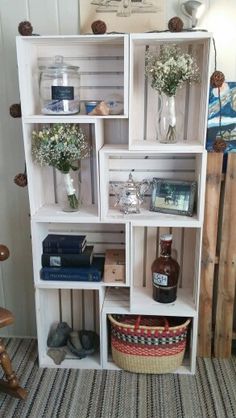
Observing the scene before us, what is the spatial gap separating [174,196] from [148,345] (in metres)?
0.75

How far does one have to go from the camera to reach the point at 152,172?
196 cm

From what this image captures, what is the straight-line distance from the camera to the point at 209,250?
193 cm

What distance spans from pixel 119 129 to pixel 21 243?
0.82 m

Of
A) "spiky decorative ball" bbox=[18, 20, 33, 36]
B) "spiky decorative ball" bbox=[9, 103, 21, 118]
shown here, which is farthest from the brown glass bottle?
"spiky decorative ball" bbox=[18, 20, 33, 36]

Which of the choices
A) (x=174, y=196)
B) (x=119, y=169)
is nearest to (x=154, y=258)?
(x=174, y=196)

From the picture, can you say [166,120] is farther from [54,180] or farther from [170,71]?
[54,180]

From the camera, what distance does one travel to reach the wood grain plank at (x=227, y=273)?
1.85 metres

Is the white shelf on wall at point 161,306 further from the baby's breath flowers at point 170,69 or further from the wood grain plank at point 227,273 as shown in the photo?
the baby's breath flowers at point 170,69

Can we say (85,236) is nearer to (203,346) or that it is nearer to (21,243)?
(21,243)

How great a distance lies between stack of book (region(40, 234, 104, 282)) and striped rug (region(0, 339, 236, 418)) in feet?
1.70

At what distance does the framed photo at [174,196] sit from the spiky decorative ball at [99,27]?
0.72 metres

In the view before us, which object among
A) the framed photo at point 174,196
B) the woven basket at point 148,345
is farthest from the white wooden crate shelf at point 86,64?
the woven basket at point 148,345

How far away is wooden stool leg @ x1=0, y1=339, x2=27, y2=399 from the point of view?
178cm

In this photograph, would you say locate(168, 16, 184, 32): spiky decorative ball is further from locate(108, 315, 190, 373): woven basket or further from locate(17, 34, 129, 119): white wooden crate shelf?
locate(108, 315, 190, 373): woven basket
